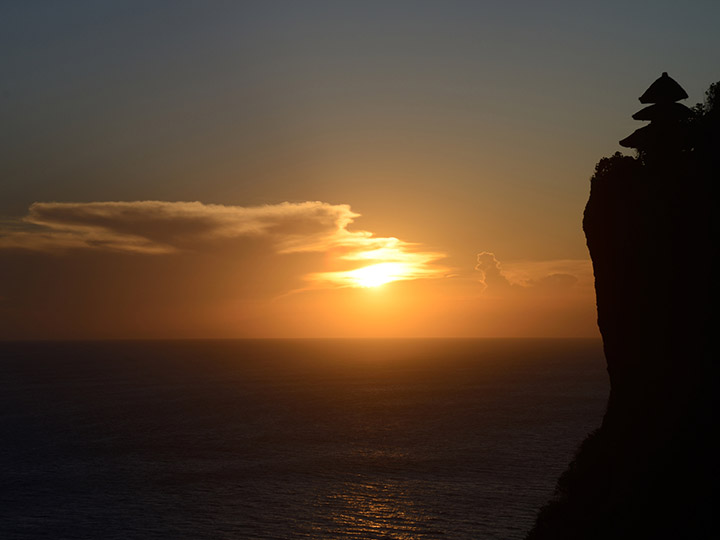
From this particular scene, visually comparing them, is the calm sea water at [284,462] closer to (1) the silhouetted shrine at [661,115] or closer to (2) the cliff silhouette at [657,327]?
(2) the cliff silhouette at [657,327]

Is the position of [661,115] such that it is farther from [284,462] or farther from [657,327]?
[284,462]

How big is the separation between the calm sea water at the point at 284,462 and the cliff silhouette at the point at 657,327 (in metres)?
20.0

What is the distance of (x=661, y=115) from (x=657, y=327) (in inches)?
406

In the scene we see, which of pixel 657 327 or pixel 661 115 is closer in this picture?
pixel 657 327

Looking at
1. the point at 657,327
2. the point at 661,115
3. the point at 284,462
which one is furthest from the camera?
the point at 284,462

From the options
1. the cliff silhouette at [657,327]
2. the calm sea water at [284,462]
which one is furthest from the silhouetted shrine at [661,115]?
the calm sea water at [284,462]

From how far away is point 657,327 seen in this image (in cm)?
2783

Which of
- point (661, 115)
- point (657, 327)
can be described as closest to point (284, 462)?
point (657, 327)

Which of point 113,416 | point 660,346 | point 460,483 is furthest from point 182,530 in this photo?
point 113,416

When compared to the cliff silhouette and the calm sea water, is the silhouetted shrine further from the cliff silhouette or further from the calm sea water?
the calm sea water

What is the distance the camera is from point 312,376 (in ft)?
638

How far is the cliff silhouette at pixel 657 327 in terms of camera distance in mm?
24375

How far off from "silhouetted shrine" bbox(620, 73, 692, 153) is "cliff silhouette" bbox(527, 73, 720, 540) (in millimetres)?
49

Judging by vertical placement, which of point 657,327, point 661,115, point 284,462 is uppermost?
point 661,115
